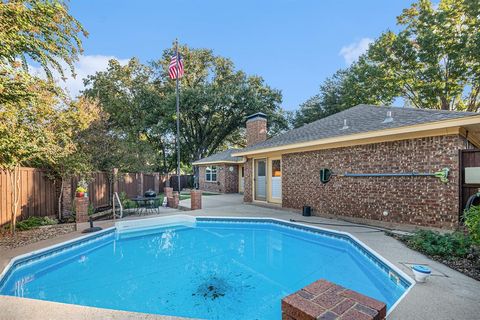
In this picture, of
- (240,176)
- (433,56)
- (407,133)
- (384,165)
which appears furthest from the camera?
(240,176)

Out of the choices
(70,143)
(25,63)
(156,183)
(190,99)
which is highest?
(190,99)

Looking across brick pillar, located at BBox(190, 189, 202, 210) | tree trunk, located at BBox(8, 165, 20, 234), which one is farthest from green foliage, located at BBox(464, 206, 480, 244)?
tree trunk, located at BBox(8, 165, 20, 234)

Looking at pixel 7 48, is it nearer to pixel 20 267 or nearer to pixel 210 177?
pixel 20 267

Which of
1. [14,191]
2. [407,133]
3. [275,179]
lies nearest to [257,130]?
[275,179]

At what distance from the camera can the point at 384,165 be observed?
24.0ft

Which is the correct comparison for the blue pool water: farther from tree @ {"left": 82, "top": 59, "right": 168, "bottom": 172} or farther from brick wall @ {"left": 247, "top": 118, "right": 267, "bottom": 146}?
tree @ {"left": 82, "top": 59, "right": 168, "bottom": 172}

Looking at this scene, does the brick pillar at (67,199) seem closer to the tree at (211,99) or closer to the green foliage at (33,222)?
the green foliage at (33,222)

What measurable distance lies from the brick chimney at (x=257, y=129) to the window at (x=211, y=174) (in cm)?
748

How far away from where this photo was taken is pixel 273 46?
1606 cm

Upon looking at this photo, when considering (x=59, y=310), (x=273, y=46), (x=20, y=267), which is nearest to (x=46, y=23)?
(x=20, y=267)

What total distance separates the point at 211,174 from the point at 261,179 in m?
9.73

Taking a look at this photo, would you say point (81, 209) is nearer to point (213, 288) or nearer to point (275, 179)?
point (213, 288)

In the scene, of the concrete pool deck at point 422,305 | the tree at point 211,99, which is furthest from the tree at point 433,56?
the concrete pool deck at point 422,305

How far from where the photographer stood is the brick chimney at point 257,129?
13.9 metres
